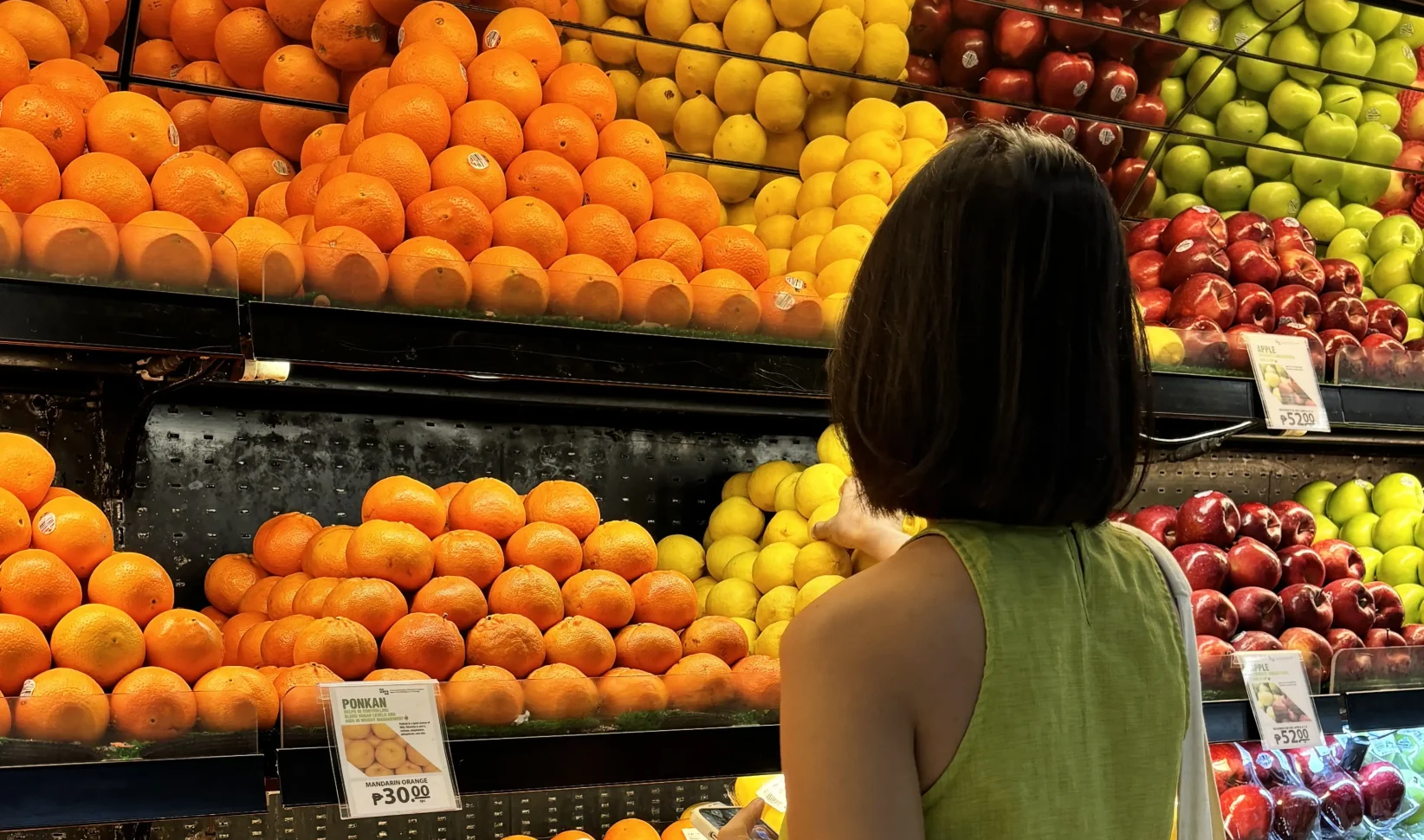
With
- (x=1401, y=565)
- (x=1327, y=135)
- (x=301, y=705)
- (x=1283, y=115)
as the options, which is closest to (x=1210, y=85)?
(x=1283, y=115)

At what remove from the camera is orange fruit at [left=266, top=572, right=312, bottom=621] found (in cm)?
141

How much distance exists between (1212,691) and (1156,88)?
51.6 inches

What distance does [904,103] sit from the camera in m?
2.08

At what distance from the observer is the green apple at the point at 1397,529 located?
7.98 ft

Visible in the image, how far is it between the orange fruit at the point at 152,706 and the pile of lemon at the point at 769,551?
742 millimetres

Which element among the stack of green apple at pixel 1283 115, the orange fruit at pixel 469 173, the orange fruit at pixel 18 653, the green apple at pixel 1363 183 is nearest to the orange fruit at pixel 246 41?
the orange fruit at pixel 469 173

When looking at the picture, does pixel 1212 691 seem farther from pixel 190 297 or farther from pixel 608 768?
pixel 190 297

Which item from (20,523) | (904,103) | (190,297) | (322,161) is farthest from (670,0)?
(20,523)

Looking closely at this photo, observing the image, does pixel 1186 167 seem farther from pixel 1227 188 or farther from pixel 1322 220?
pixel 1322 220

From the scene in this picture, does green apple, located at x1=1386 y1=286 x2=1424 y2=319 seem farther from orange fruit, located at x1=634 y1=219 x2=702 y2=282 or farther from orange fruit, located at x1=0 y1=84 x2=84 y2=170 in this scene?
orange fruit, located at x1=0 y1=84 x2=84 y2=170

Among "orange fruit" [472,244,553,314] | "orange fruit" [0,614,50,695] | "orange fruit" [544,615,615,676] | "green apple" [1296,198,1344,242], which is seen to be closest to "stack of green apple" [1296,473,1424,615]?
"green apple" [1296,198,1344,242]

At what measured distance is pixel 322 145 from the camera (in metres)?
1.58

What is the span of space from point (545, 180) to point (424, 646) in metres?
0.58

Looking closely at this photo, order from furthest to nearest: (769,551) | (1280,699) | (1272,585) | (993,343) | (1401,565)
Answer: (1401,565) < (1272,585) < (769,551) < (1280,699) < (993,343)
